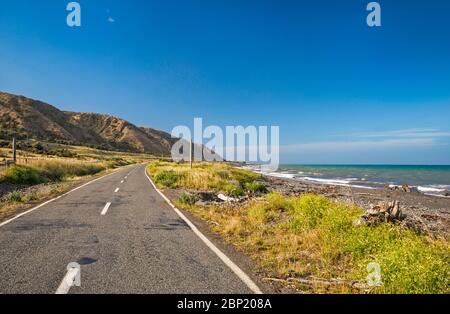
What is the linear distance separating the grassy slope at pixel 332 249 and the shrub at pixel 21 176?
1814 centimetres

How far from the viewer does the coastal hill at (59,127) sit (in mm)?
114250

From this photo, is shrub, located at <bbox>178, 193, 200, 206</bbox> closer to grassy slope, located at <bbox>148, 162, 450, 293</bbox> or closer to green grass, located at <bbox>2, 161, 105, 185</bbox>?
grassy slope, located at <bbox>148, 162, 450, 293</bbox>

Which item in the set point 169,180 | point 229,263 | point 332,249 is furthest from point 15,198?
point 332,249

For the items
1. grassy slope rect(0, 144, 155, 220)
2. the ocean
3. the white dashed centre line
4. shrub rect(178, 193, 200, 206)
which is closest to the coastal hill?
grassy slope rect(0, 144, 155, 220)

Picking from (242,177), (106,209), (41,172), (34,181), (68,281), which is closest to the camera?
(68,281)

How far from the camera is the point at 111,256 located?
631 centimetres

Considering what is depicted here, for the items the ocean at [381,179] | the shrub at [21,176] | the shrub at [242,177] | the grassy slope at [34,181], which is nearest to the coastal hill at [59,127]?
the grassy slope at [34,181]

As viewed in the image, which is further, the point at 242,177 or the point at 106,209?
the point at 242,177

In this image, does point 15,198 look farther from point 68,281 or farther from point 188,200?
point 68,281

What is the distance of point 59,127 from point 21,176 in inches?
4774

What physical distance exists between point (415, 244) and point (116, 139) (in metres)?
182

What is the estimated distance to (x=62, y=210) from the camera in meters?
11.9
